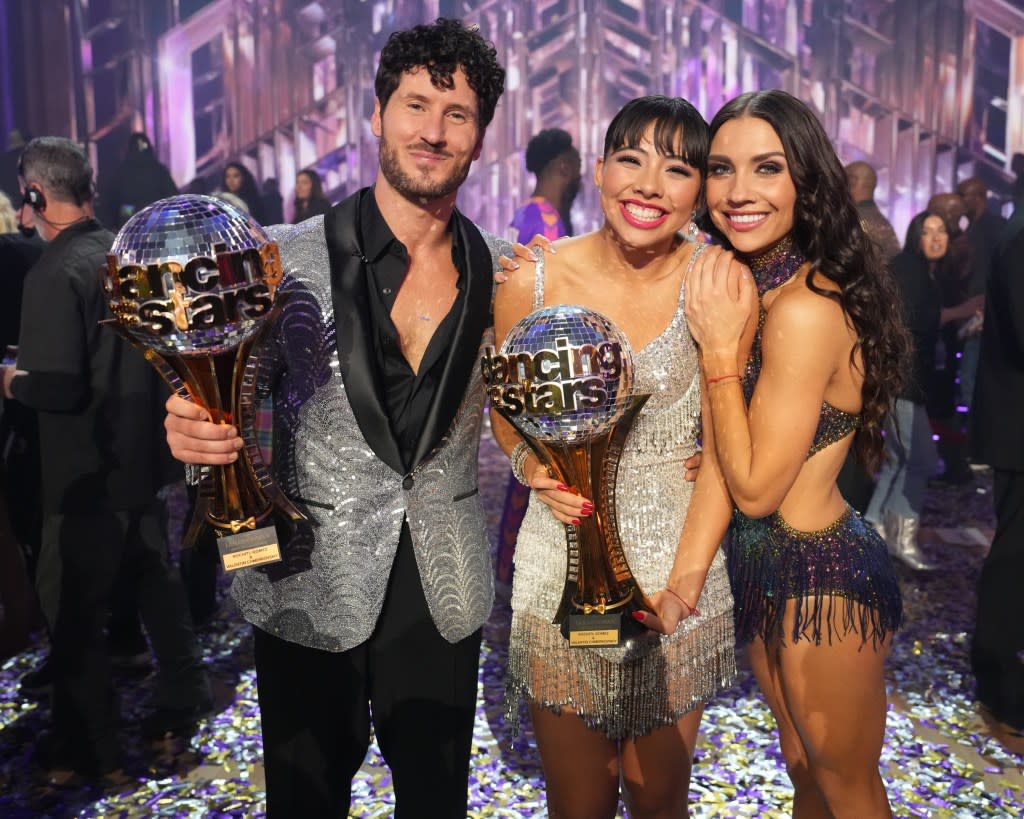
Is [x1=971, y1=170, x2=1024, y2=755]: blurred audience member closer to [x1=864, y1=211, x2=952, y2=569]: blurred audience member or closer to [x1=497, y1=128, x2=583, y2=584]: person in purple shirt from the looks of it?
[x1=864, y1=211, x2=952, y2=569]: blurred audience member

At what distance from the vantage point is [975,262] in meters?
8.23

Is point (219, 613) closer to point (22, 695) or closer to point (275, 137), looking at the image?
point (22, 695)

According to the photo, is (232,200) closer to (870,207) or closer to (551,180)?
(551,180)

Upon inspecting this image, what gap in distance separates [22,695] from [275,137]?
8.65 m

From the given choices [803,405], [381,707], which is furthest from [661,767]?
[803,405]

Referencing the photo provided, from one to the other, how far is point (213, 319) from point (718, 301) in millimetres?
953

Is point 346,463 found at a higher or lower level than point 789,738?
higher

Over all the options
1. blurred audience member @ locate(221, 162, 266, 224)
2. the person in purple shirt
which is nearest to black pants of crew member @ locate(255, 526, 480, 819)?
the person in purple shirt

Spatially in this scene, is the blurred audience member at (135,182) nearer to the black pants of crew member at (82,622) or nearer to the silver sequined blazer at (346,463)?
the black pants of crew member at (82,622)

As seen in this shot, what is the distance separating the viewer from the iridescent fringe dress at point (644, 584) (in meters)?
2.01

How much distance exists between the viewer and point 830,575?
2033mm

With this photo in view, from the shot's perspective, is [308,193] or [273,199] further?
[273,199]

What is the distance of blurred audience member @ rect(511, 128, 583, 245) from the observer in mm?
4555

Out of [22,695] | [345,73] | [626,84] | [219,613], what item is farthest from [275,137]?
[22,695]
